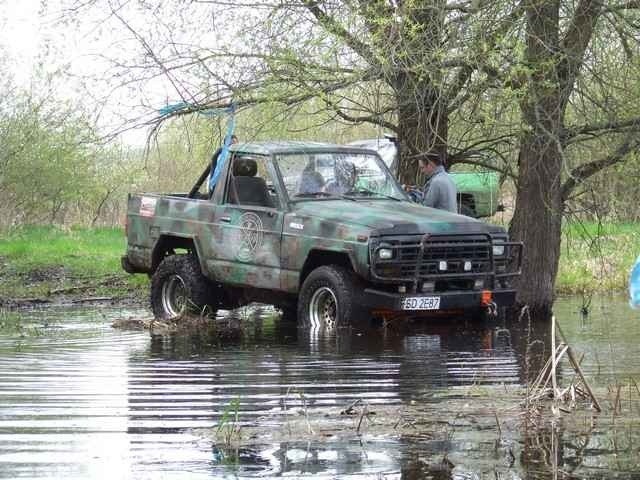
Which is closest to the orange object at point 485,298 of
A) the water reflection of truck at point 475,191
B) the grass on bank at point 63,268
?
the water reflection of truck at point 475,191

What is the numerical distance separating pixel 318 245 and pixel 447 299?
1353mm

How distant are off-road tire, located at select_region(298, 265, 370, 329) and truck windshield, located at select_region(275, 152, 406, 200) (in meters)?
1.04

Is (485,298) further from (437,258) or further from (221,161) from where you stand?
(221,161)

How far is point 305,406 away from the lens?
861 cm

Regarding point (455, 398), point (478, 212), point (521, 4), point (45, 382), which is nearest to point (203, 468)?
point (455, 398)

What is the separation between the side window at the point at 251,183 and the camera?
51.8 feet

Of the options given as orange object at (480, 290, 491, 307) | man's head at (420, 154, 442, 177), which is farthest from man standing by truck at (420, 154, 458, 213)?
orange object at (480, 290, 491, 307)

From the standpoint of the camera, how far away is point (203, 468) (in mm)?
7102

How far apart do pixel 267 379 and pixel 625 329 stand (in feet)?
17.9

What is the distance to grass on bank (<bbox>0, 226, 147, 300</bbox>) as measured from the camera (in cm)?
1989

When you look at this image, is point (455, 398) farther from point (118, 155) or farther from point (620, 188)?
point (118, 155)

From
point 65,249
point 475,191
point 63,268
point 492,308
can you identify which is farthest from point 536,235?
point 65,249

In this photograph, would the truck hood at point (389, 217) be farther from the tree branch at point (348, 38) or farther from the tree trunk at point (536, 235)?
the tree trunk at point (536, 235)

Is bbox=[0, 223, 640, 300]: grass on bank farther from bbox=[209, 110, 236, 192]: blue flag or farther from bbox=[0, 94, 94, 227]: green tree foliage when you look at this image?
bbox=[209, 110, 236, 192]: blue flag
